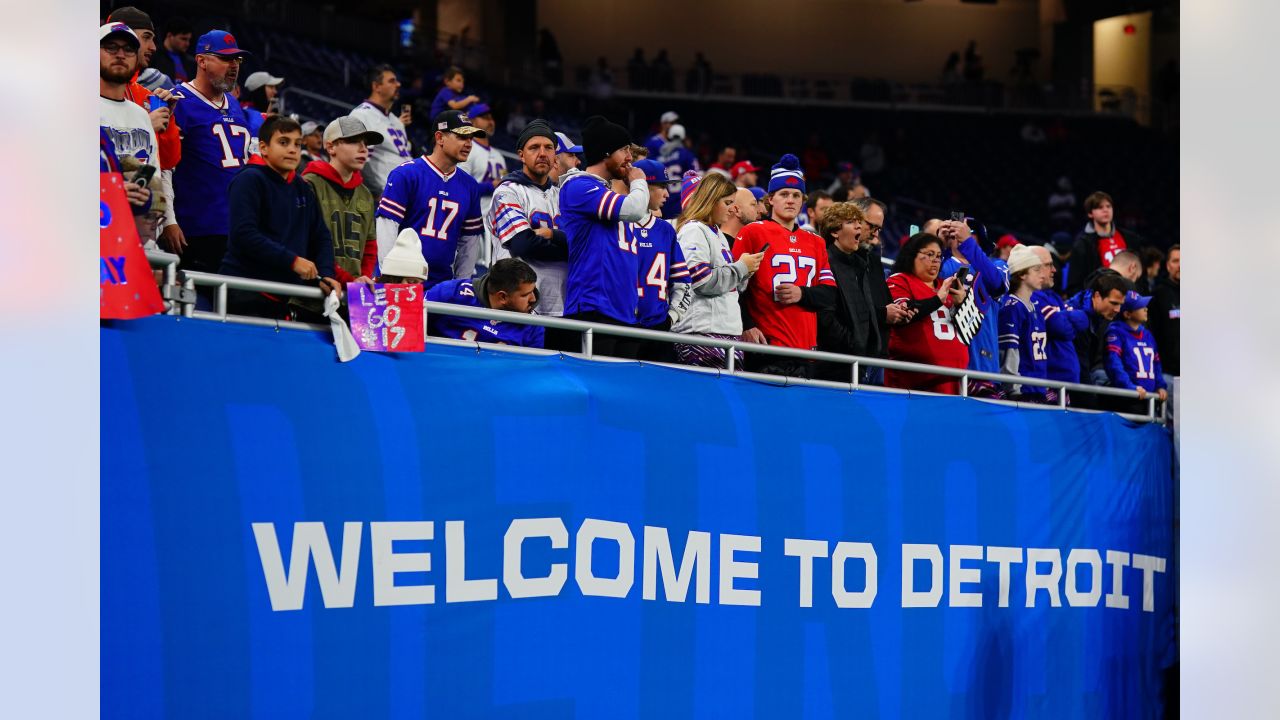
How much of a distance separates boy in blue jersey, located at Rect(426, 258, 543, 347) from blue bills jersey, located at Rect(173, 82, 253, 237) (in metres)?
0.98

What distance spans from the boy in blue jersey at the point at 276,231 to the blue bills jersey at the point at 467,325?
462 millimetres

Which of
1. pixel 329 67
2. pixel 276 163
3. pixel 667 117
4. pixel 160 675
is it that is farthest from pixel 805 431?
pixel 329 67

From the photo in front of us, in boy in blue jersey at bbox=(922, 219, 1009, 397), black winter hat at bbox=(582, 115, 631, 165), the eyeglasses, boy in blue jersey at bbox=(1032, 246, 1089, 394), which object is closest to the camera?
black winter hat at bbox=(582, 115, 631, 165)

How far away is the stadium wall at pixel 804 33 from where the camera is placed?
24.9 metres

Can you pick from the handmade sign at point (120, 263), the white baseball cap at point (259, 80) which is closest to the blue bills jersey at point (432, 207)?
the handmade sign at point (120, 263)

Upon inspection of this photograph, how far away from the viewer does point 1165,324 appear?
9.67 m

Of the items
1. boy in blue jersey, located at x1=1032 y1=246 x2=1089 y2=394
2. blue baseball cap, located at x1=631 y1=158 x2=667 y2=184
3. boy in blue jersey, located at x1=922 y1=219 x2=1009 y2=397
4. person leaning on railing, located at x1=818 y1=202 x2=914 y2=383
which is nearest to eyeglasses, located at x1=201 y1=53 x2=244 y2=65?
blue baseball cap, located at x1=631 y1=158 x2=667 y2=184

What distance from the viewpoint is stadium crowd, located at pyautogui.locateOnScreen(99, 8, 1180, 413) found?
5191 mm

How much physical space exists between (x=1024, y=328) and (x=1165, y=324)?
189 centimetres

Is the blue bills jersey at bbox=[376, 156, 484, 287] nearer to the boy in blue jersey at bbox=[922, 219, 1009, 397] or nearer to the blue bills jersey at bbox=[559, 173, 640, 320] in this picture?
the blue bills jersey at bbox=[559, 173, 640, 320]

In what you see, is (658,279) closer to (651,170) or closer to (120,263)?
(651,170)

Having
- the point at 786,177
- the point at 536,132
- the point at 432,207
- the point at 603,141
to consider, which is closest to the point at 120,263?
the point at 432,207
